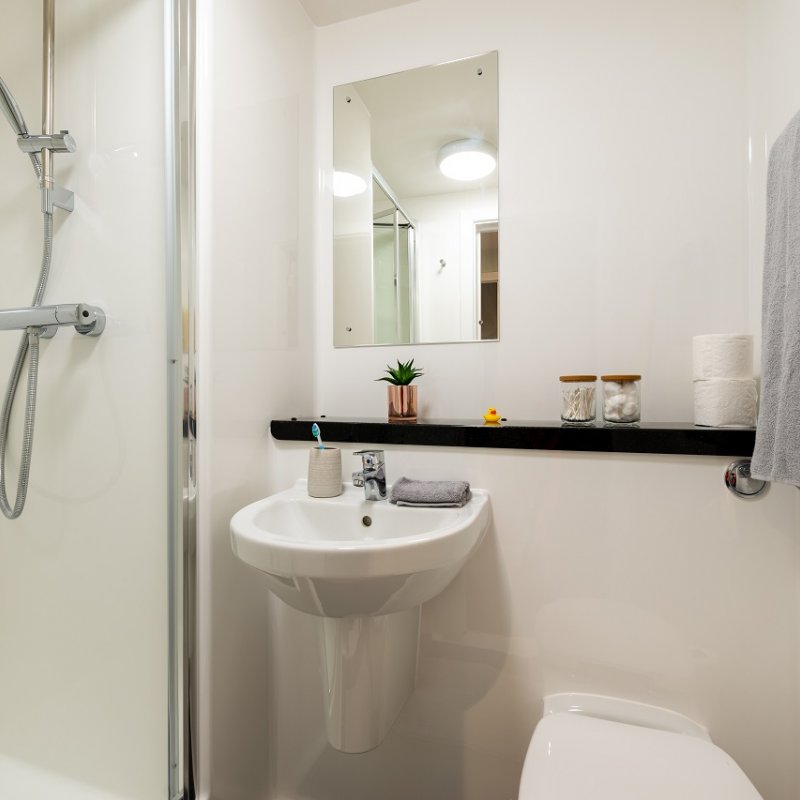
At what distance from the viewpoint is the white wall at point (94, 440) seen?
1.02m

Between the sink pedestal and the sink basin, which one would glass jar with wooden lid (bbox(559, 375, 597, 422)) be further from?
the sink pedestal

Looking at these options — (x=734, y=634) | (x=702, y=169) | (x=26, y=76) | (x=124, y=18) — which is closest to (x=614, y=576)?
(x=734, y=634)

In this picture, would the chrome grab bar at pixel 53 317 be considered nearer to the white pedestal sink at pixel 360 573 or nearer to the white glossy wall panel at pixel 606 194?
the white pedestal sink at pixel 360 573

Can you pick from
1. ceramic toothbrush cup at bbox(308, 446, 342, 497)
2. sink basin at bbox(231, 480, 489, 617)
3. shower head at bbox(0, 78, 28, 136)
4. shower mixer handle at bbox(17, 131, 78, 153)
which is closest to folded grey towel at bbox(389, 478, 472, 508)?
sink basin at bbox(231, 480, 489, 617)

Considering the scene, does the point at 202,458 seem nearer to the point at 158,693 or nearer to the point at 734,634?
the point at 158,693

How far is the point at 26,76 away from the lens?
1153 mm

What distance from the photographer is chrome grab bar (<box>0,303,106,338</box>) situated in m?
1.02

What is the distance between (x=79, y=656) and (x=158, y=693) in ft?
0.82

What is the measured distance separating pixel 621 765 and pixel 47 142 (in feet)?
5.34

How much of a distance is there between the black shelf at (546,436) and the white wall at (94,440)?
14.9 inches

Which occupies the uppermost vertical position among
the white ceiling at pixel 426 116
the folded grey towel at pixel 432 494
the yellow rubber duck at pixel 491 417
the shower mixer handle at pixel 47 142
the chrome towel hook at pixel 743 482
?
the white ceiling at pixel 426 116

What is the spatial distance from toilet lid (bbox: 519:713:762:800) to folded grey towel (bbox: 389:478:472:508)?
44 cm

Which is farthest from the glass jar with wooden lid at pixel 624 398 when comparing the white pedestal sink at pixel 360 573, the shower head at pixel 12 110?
the shower head at pixel 12 110

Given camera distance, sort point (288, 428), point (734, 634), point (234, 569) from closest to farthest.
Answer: point (734, 634)
point (234, 569)
point (288, 428)
